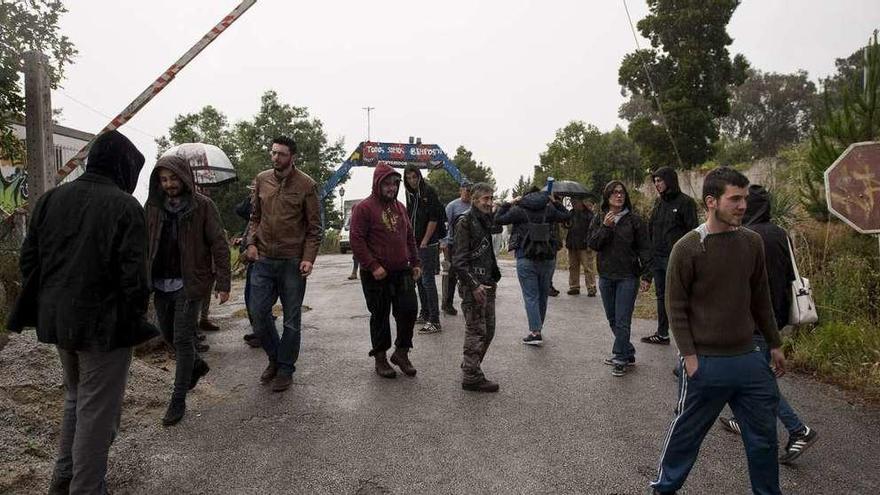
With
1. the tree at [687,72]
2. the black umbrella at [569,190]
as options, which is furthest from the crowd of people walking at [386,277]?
the tree at [687,72]

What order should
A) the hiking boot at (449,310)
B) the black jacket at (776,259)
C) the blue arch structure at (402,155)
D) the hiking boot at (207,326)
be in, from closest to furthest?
the black jacket at (776,259)
the hiking boot at (207,326)
the hiking boot at (449,310)
the blue arch structure at (402,155)

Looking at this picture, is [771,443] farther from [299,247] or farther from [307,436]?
[299,247]

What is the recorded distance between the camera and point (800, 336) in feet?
19.4

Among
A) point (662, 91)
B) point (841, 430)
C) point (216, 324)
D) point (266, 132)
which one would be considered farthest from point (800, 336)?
point (266, 132)

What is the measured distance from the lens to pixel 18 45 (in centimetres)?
690

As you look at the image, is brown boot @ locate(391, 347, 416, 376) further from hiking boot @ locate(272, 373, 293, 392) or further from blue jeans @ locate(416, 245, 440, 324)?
blue jeans @ locate(416, 245, 440, 324)

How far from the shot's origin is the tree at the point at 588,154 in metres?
35.5

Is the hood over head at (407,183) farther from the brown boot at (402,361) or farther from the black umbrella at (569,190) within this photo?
the black umbrella at (569,190)

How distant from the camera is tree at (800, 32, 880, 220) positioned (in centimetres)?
691

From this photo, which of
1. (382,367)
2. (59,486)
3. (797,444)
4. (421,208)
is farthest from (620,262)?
(59,486)

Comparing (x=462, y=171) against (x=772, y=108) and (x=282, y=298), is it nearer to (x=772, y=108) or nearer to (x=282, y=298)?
(x=772, y=108)

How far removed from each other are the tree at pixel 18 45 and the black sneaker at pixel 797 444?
8.06 metres

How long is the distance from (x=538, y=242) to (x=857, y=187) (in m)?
2.99

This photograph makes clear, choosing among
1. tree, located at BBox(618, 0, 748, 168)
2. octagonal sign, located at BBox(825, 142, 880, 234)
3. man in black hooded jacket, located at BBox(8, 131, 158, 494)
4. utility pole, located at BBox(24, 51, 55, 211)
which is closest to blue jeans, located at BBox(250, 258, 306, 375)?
utility pole, located at BBox(24, 51, 55, 211)
